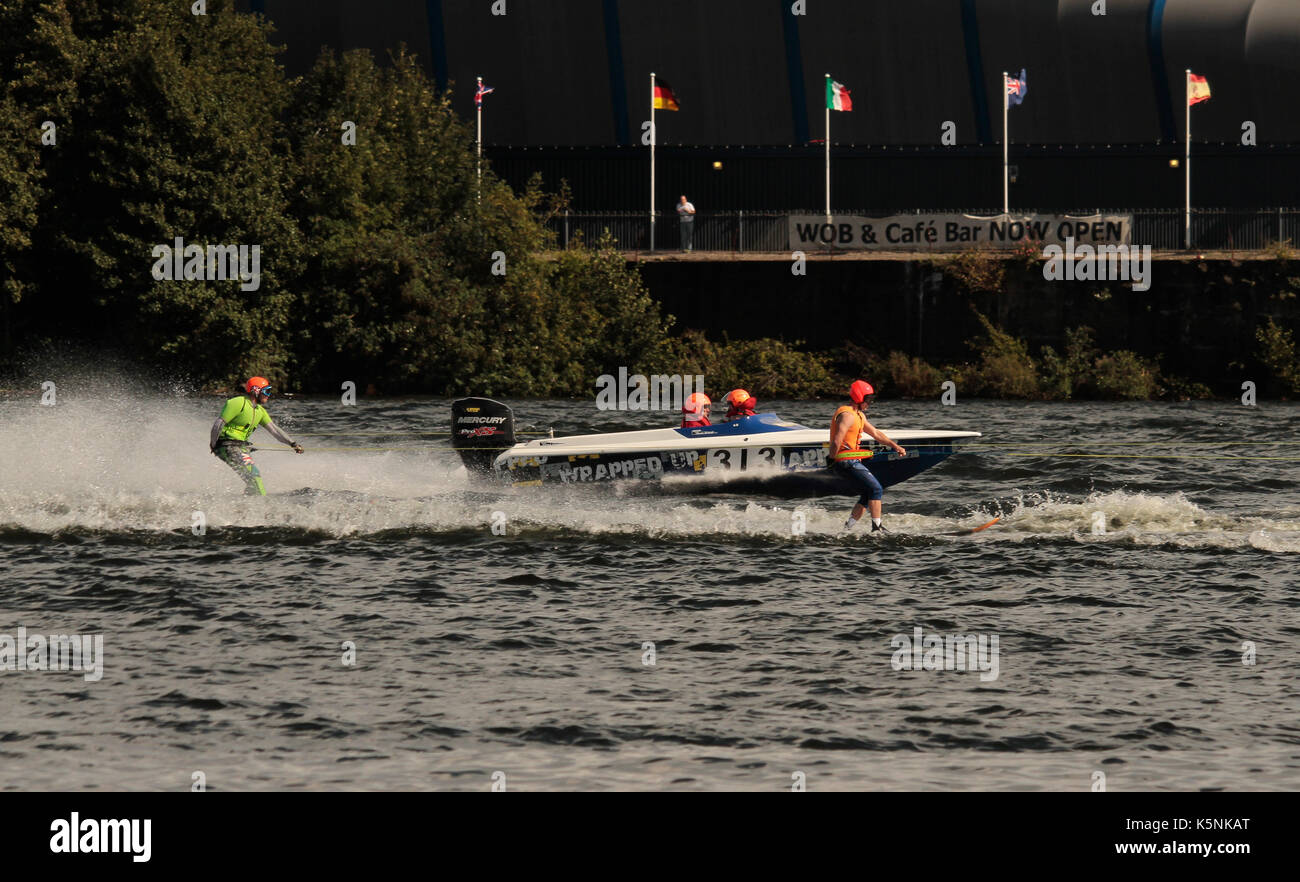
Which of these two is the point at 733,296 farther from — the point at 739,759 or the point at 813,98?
the point at 739,759

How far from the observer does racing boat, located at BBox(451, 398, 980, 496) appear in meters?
22.6

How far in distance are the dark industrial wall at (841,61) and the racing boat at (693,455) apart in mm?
35134

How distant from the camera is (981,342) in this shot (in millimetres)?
46625

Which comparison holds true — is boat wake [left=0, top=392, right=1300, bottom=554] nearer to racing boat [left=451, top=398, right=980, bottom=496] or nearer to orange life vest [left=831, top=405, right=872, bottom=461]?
racing boat [left=451, top=398, right=980, bottom=496]

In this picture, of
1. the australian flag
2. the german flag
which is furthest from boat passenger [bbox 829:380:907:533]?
the german flag

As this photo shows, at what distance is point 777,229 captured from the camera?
4969 centimetres

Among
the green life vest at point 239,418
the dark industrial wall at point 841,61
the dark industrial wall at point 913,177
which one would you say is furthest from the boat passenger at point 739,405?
the dark industrial wall at point 841,61

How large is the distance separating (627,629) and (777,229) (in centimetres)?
3534

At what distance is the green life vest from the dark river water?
1034 millimetres

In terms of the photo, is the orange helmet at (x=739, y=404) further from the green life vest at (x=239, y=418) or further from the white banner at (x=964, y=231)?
the white banner at (x=964, y=231)

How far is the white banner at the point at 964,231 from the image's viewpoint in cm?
4689

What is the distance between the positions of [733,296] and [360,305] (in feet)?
36.0

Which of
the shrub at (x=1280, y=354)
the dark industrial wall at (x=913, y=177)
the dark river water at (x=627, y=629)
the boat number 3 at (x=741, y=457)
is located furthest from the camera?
the dark industrial wall at (x=913, y=177)

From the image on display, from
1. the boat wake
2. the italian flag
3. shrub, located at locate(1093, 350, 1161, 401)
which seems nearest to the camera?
the boat wake
